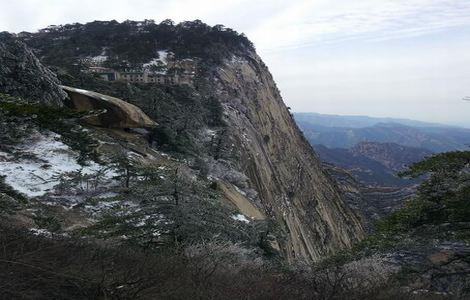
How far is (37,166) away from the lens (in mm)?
17641

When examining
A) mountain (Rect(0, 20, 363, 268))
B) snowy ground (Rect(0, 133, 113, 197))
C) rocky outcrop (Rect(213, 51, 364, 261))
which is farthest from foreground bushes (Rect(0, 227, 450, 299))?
rocky outcrop (Rect(213, 51, 364, 261))

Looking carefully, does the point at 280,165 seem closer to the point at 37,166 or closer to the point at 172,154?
the point at 172,154

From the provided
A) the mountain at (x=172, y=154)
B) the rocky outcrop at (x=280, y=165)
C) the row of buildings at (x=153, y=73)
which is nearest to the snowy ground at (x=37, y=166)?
the mountain at (x=172, y=154)

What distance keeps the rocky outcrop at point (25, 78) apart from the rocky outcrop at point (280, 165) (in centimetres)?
1473

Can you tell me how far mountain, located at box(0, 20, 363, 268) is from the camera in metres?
9.95

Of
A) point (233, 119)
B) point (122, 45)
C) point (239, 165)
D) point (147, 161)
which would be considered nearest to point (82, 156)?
point (147, 161)

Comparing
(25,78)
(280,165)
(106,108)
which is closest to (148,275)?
(25,78)

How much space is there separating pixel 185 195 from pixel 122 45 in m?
64.4

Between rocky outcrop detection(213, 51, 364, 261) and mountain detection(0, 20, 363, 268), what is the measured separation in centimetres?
20

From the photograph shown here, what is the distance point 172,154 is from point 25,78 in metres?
8.70

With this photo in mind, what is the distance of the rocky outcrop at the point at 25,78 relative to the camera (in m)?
20.9

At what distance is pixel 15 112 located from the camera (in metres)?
8.47

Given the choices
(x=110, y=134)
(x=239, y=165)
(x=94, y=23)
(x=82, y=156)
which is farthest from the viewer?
(x=94, y=23)

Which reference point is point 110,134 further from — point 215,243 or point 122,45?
point 122,45
